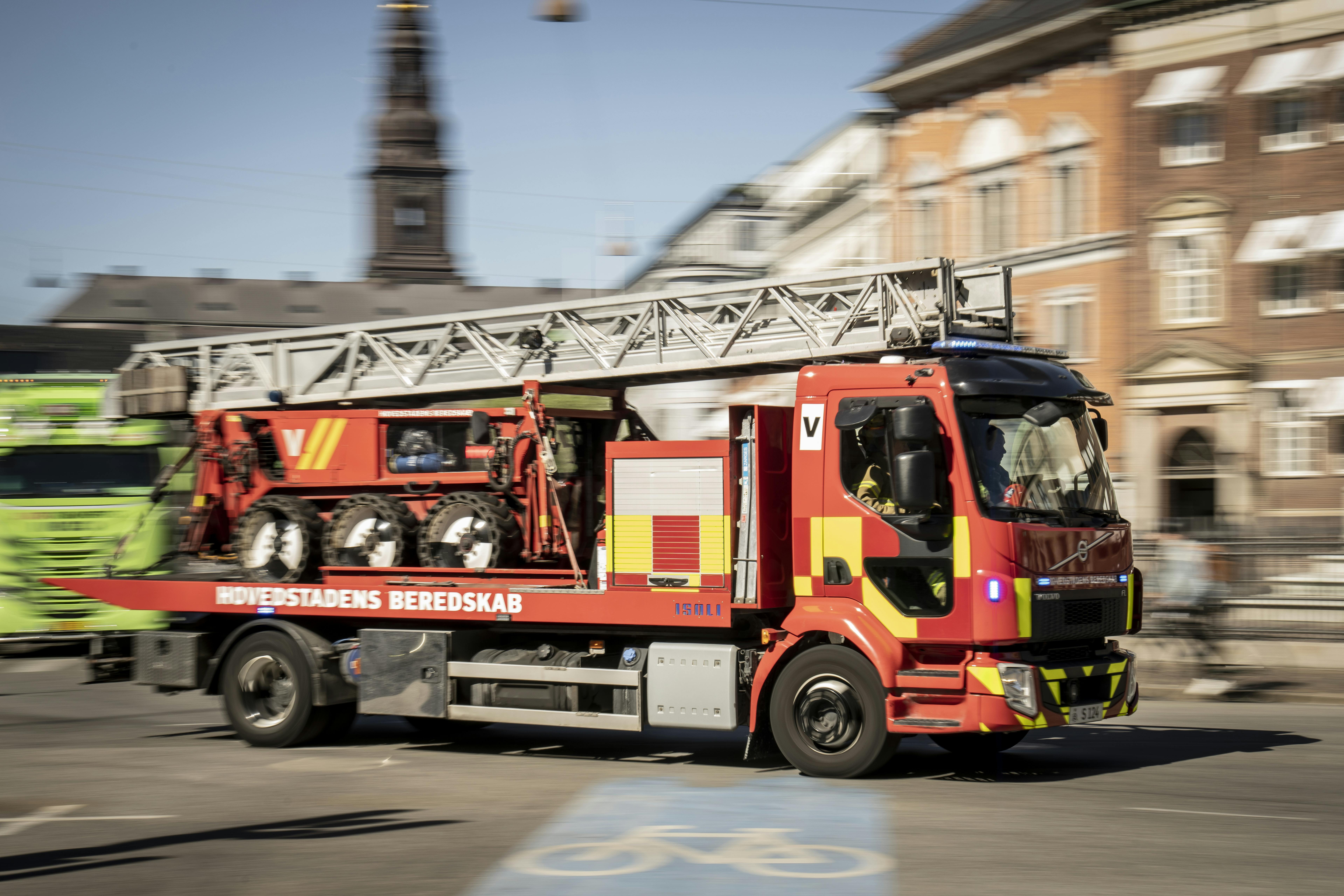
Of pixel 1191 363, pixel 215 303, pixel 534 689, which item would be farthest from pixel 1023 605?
pixel 215 303

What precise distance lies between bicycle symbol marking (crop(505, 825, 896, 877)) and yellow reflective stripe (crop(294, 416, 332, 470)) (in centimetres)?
612

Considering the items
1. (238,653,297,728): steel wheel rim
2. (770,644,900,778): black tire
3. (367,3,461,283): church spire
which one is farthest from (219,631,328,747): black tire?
(367,3,461,283): church spire

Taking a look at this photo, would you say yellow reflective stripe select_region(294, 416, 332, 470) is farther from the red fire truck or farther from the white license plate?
the white license plate

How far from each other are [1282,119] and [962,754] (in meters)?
23.8

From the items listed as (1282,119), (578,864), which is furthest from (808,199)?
(578,864)

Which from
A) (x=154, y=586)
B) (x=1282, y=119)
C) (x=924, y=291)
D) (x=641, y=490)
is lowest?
(x=154, y=586)

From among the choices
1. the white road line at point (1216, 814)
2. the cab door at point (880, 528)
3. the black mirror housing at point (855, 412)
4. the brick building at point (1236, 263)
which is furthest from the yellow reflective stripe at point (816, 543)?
the brick building at point (1236, 263)

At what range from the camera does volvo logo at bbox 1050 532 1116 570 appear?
31.8 feet

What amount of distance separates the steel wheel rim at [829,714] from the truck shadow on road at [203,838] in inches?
106

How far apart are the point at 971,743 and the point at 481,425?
4706mm

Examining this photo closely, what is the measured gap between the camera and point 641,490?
1082 cm

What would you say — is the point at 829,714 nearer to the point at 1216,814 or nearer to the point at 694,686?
the point at 694,686

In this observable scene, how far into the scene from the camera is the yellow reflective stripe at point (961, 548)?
946cm

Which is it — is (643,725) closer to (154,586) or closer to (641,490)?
(641,490)
